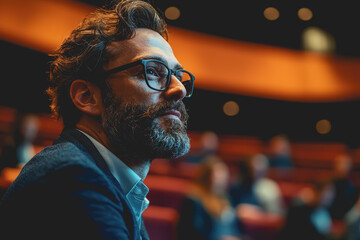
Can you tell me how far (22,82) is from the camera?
3.21 m

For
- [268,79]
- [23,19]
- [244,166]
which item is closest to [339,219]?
[244,166]

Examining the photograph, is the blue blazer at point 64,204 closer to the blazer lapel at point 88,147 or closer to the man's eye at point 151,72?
the blazer lapel at point 88,147

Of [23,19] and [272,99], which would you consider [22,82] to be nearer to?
[23,19]

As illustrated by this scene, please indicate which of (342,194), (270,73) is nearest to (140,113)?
(342,194)

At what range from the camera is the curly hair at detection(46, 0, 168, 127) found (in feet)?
1.82

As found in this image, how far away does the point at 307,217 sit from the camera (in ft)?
4.91

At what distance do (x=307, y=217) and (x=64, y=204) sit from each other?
144 cm

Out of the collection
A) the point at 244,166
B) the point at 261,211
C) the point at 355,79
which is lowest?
the point at 261,211

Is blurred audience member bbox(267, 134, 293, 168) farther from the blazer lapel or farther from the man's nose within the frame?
the blazer lapel

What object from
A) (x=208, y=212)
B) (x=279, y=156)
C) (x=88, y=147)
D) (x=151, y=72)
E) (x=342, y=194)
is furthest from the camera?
(x=279, y=156)

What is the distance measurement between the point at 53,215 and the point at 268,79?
4707 millimetres

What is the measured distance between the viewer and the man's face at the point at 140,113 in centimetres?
51

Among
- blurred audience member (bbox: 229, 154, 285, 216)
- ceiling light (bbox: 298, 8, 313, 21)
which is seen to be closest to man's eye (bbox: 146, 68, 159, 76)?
blurred audience member (bbox: 229, 154, 285, 216)

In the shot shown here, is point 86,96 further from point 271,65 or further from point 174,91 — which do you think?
point 271,65
